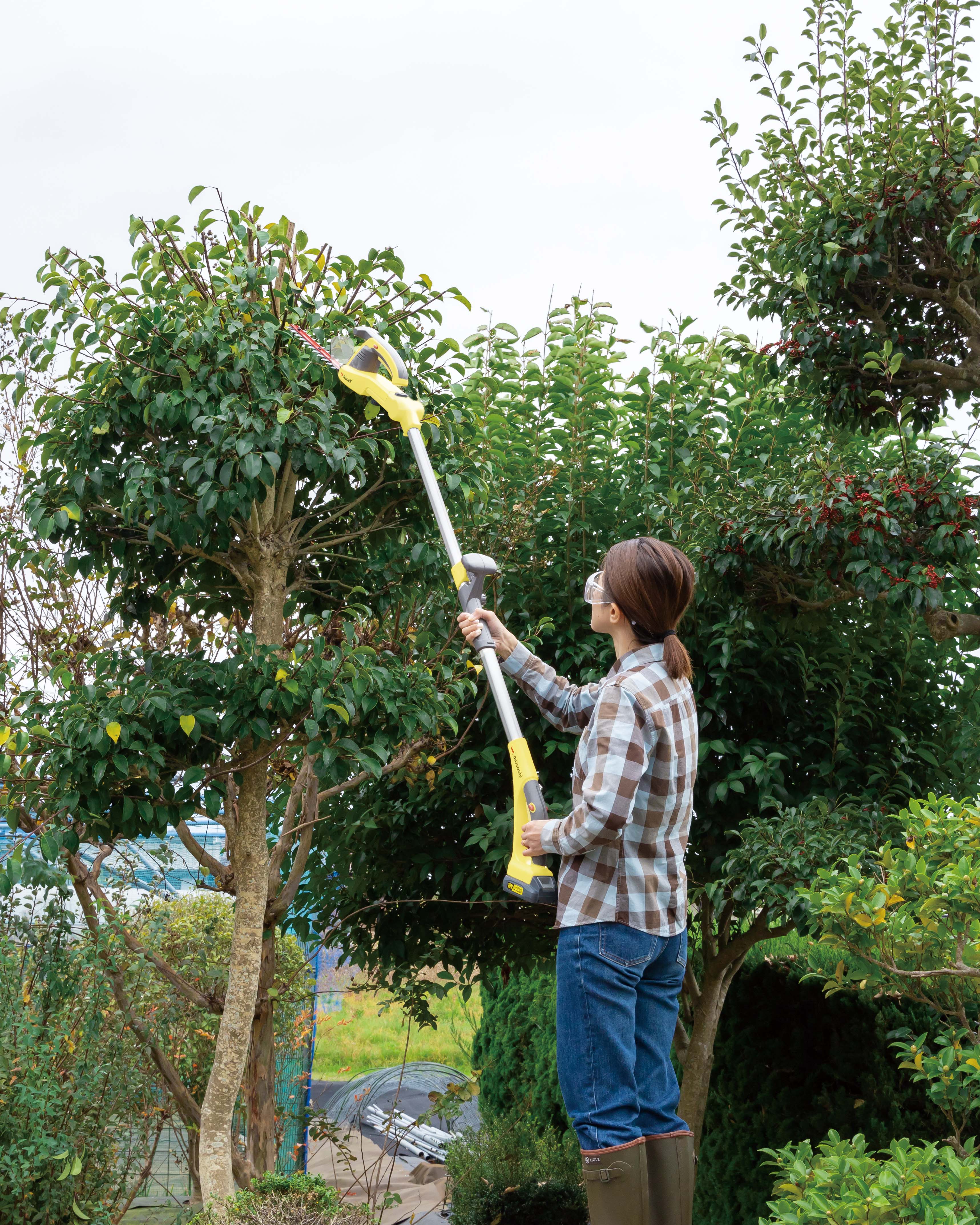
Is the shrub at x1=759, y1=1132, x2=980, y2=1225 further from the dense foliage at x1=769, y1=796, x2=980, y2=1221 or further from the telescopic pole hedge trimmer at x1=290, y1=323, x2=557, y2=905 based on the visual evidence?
the telescopic pole hedge trimmer at x1=290, y1=323, x2=557, y2=905

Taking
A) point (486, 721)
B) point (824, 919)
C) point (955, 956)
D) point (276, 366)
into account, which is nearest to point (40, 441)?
point (276, 366)

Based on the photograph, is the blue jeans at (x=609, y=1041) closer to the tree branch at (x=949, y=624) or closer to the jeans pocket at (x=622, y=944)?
the jeans pocket at (x=622, y=944)

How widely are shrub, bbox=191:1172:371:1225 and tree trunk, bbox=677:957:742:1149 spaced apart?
1.41 m

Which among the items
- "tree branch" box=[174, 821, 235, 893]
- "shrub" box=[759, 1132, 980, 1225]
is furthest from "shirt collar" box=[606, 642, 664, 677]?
"tree branch" box=[174, 821, 235, 893]

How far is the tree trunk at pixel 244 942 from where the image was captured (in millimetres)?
2840

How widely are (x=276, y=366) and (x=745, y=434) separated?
6.64 feet

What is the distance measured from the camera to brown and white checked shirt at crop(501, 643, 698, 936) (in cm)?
178

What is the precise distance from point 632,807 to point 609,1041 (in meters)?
0.38

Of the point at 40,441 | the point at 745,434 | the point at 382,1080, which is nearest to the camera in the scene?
the point at 40,441

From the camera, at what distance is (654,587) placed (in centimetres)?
196

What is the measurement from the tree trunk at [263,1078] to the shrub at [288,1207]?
376 mm

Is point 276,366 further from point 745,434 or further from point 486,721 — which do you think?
point 745,434

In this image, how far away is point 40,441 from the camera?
2.80 metres

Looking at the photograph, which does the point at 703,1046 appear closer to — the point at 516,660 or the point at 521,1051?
the point at 521,1051
